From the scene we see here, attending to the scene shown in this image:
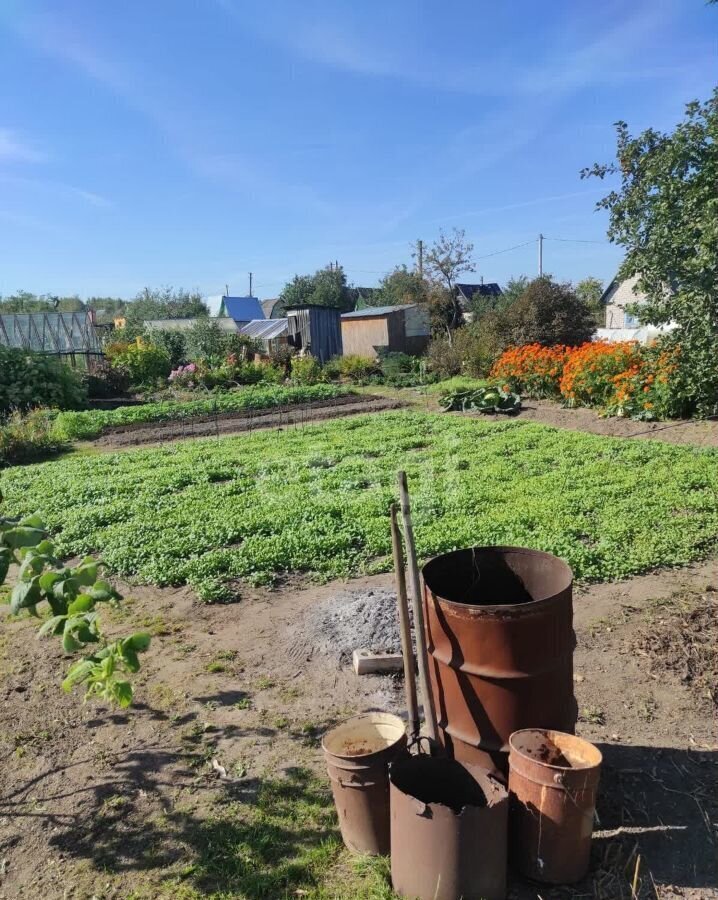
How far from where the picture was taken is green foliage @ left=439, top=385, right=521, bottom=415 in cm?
1411

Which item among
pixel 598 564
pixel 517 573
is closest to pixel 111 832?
pixel 517 573

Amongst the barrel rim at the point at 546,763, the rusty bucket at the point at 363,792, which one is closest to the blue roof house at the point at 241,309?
the rusty bucket at the point at 363,792

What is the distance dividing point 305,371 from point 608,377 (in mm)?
11378

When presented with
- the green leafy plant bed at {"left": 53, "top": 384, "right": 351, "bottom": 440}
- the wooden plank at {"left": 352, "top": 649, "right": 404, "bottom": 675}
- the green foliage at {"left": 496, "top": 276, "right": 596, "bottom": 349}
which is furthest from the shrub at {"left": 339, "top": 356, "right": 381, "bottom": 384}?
the wooden plank at {"left": 352, "top": 649, "right": 404, "bottom": 675}

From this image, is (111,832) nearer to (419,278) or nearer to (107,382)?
(107,382)

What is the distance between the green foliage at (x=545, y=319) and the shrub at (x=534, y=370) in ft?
11.9

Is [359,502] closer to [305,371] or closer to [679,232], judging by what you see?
[679,232]

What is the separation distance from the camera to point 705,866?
240 cm

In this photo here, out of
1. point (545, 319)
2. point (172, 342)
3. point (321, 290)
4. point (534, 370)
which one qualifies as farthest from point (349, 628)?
point (321, 290)

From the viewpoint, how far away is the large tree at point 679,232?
356 inches

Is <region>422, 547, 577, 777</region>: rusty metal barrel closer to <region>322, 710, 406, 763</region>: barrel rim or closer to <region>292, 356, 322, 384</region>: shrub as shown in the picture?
<region>322, 710, 406, 763</region>: barrel rim

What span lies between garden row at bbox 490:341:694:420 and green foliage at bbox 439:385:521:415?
0.67 metres

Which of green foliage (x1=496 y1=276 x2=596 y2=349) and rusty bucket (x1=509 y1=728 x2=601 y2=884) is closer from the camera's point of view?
rusty bucket (x1=509 y1=728 x2=601 y2=884)

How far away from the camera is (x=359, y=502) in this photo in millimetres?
7016
